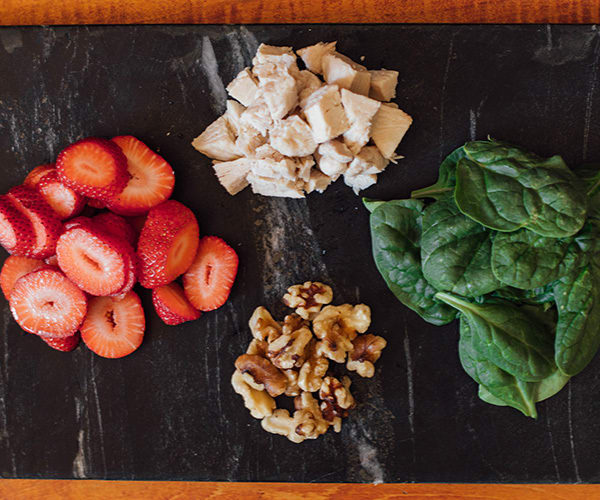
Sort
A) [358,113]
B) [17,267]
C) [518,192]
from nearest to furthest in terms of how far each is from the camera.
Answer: [518,192]
[358,113]
[17,267]

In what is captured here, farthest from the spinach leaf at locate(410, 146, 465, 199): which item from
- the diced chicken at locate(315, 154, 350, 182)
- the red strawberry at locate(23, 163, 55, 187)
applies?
the red strawberry at locate(23, 163, 55, 187)

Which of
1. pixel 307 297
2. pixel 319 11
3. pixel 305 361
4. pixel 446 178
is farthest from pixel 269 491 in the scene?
pixel 319 11

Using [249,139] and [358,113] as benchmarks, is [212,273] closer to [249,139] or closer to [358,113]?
[249,139]

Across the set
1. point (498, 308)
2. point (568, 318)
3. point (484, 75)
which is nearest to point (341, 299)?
point (498, 308)

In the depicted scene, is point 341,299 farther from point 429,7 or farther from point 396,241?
point 429,7

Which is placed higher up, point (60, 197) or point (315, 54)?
point (315, 54)

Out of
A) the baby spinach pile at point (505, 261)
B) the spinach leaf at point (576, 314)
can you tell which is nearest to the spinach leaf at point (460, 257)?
the baby spinach pile at point (505, 261)

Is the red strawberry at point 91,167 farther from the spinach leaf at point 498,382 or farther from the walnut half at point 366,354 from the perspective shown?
the spinach leaf at point 498,382
